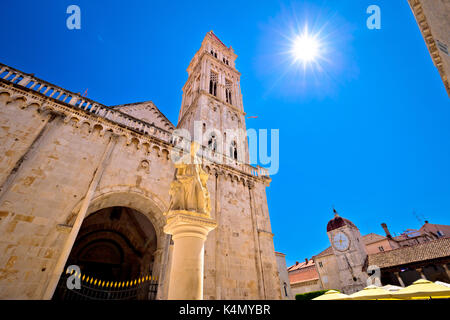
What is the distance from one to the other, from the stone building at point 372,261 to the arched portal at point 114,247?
2721 centimetres

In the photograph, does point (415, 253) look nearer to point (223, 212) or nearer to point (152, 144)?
point (223, 212)

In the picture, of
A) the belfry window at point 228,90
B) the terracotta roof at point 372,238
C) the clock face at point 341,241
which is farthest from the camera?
the terracotta roof at point 372,238

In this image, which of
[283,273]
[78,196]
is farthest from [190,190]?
[283,273]

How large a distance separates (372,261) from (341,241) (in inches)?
192

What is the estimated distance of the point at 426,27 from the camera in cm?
898

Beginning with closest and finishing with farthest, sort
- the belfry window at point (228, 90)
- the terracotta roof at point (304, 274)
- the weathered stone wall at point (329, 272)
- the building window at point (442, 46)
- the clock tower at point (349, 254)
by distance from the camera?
the building window at point (442, 46)
the belfry window at point (228, 90)
the clock tower at point (349, 254)
the weathered stone wall at point (329, 272)
the terracotta roof at point (304, 274)

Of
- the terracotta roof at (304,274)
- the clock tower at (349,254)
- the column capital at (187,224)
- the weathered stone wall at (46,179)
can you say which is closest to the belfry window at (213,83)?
the weathered stone wall at (46,179)

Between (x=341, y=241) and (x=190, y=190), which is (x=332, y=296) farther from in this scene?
(x=341, y=241)

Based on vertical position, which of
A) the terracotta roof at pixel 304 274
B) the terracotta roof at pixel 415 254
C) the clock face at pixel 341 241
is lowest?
the terracotta roof at pixel 415 254

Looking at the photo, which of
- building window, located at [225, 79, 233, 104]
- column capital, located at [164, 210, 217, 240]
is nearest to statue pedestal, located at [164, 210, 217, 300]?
column capital, located at [164, 210, 217, 240]

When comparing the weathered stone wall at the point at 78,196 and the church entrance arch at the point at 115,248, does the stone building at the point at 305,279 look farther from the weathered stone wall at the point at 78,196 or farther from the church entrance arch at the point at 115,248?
the church entrance arch at the point at 115,248

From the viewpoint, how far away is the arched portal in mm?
12883

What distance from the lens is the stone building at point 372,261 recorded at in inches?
894

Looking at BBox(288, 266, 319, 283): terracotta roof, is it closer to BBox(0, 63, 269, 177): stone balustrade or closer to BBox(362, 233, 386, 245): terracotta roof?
BBox(362, 233, 386, 245): terracotta roof
